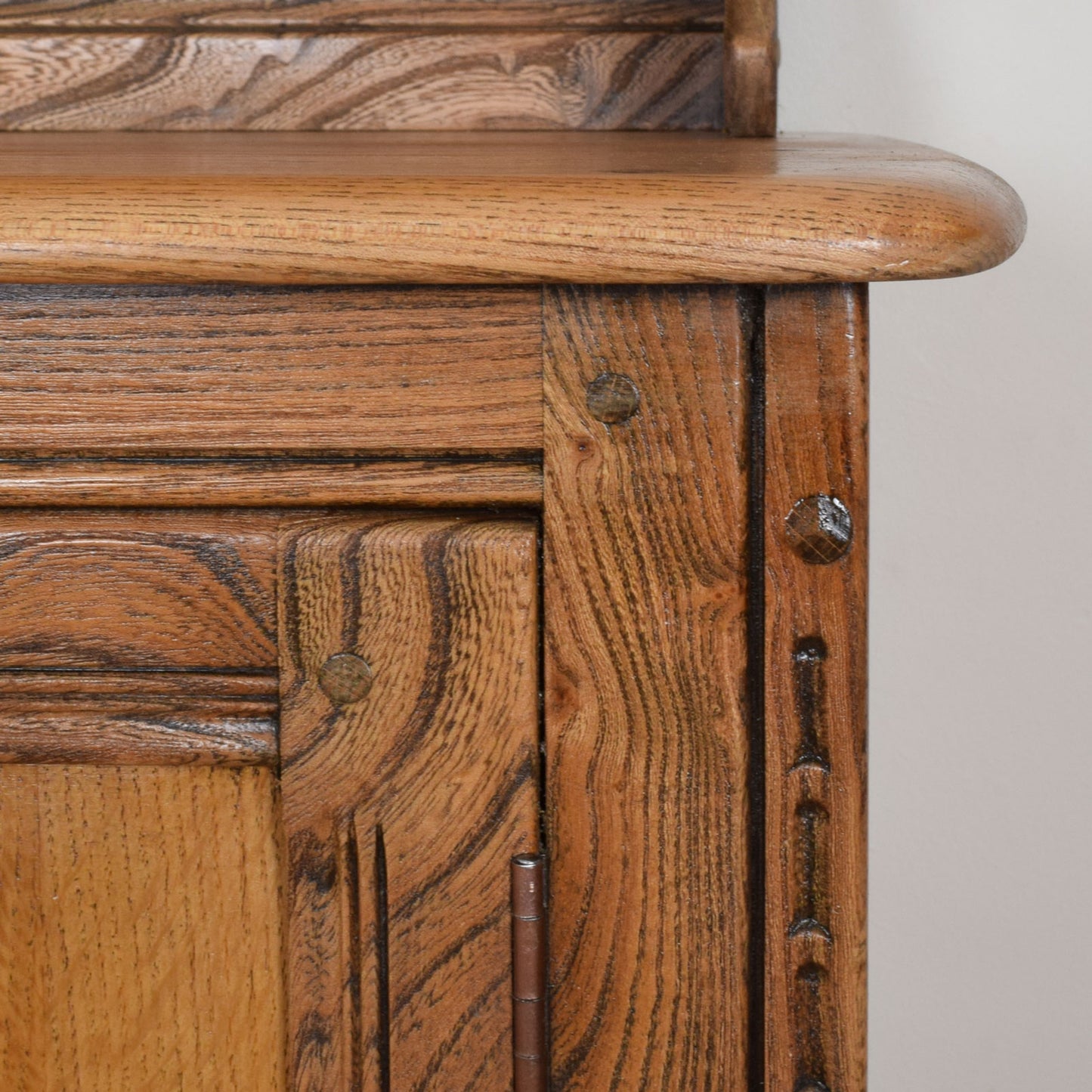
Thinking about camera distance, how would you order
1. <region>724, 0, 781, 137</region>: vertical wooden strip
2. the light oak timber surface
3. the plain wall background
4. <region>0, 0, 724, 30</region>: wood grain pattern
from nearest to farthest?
the light oak timber surface < <region>724, 0, 781, 137</region>: vertical wooden strip < <region>0, 0, 724, 30</region>: wood grain pattern < the plain wall background

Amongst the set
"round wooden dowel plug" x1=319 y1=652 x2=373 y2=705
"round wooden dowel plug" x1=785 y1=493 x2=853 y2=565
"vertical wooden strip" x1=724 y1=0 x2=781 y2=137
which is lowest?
"round wooden dowel plug" x1=319 y1=652 x2=373 y2=705

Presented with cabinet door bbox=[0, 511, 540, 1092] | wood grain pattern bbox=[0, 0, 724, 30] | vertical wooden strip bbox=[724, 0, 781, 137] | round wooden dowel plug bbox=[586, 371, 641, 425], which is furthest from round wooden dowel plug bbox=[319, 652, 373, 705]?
wood grain pattern bbox=[0, 0, 724, 30]

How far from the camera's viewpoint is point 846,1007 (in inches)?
16.7

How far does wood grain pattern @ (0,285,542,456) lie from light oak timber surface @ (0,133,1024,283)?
30mm

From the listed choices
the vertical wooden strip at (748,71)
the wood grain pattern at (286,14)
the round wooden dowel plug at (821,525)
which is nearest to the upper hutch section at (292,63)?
the wood grain pattern at (286,14)

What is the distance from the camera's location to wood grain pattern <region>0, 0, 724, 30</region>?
0.77m

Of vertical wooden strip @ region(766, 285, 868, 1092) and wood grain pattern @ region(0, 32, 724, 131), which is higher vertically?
wood grain pattern @ region(0, 32, 724, 131)

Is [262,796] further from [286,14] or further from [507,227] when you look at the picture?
[286,14]

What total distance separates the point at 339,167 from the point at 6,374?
0.14 meters

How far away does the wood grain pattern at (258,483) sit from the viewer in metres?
0.42

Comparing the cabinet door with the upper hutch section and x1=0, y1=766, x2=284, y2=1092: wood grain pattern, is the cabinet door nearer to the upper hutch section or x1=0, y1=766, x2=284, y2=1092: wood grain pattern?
x1=0, y1=766, x2=284, y2=1092: wood grain pattern

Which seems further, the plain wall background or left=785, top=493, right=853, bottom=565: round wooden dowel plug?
the plain wall background

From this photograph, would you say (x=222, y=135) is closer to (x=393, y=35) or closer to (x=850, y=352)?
(x=393, y=35)

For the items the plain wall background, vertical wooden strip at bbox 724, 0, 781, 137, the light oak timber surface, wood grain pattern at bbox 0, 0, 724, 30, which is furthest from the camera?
the plain wall background
